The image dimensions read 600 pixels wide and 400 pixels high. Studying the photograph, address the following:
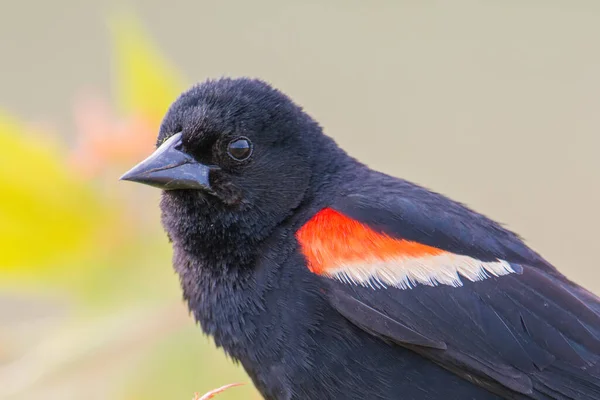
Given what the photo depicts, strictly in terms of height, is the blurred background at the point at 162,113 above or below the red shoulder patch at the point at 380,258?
above

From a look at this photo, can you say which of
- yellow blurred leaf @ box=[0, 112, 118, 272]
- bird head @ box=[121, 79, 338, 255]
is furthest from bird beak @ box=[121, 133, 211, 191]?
yellow blurred leaf @ box=[0, 112, 118, 272]

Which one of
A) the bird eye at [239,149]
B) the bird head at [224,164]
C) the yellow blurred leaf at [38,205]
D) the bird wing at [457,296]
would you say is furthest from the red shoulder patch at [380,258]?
the yellow blurred leaf at [38,205]

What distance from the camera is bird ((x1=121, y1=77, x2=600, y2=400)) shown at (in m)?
2.43

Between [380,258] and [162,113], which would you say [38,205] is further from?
[380,258]

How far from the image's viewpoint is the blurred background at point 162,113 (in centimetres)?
257

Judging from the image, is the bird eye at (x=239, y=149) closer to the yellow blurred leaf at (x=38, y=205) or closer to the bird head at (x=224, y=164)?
the bird head at (x=224, y=164)

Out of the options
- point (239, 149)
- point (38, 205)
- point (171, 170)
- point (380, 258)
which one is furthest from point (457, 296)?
point (38, 205)

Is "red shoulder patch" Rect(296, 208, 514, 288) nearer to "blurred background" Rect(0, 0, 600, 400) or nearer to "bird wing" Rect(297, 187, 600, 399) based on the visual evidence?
"bird wing" Rect(297, 187, 600, 399)

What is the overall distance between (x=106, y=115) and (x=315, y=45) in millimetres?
4288

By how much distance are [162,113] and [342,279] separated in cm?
76

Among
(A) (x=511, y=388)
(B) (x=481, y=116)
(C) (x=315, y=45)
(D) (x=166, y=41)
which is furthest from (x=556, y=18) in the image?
(A) (x=511, y=388)

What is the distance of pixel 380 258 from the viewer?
2543 mm

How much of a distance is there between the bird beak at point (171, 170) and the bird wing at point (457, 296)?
320mm

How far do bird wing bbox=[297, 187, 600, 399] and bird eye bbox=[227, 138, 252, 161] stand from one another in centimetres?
27
